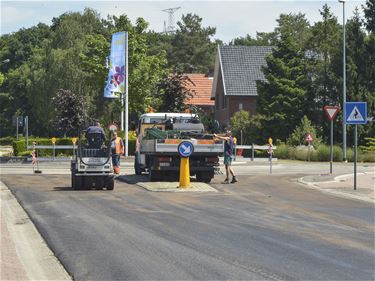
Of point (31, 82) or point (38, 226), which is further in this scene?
point (31, 82)

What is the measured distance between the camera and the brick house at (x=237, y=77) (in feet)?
209

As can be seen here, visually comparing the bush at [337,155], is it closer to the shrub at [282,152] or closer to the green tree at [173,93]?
the shrub at [282,152]

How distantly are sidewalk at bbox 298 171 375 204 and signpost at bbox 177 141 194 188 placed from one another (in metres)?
4.30

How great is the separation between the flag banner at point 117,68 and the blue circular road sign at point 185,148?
24.6 metres

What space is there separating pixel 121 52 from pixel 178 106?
10.5m

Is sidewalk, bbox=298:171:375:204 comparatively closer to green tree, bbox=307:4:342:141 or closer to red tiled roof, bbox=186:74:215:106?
green tree, bbox=307:4:342:141

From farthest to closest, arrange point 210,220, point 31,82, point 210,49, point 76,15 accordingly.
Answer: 1. point 210,49
2. point 76,15
3. point 31,82
4. point 210,220

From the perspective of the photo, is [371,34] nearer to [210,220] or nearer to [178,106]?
[178,106]

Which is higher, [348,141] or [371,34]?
[371,34]

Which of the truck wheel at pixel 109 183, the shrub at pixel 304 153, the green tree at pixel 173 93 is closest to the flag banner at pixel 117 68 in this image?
the green tree at pixel 173 93

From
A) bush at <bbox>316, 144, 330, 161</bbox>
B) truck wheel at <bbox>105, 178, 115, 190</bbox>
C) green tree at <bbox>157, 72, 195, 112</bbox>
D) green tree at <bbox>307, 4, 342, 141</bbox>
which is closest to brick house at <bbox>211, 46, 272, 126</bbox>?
green tree at <bbox>307, 4, 342, 141</bbox>

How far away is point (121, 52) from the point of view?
44.5 metres

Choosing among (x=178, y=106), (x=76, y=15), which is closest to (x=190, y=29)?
(x=76, y=15)

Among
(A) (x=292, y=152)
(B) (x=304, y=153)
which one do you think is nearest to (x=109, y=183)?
(B) (x=304, y=153)
